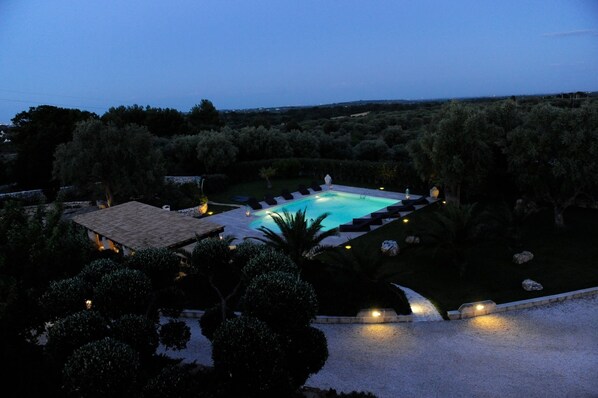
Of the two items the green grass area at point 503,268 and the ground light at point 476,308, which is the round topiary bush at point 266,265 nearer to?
the green grass area at point 503,268

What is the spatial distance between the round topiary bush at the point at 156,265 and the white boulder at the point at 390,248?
834cm

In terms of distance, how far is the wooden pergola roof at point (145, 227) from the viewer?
1288 centimetres

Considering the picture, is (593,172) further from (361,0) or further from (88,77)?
(88,77)

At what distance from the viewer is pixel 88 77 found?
82438mm

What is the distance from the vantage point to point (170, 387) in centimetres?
541

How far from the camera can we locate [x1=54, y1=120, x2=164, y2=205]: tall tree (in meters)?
20.4

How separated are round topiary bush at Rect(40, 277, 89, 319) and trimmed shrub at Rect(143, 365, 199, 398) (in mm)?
2426

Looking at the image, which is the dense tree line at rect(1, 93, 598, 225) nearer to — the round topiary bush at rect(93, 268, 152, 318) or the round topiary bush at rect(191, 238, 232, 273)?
the round topiary bush at rect(191, 238, 232, 273)

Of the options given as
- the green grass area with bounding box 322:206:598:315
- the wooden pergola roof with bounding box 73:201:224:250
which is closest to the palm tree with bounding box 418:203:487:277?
the green grass area with bounding box 322:206:598:315

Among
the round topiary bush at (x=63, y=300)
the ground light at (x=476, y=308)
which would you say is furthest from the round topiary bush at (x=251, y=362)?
the ground light at (x=476, y=308)

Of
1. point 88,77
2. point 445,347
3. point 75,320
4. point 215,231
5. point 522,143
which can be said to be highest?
point 88,77

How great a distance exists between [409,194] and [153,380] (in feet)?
66.3

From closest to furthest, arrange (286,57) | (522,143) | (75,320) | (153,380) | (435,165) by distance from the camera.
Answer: (153,380) < (75,320) < (522,143) < (435,165) < (286,57)

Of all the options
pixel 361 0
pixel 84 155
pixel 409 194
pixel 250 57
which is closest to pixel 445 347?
pixel 409 194
